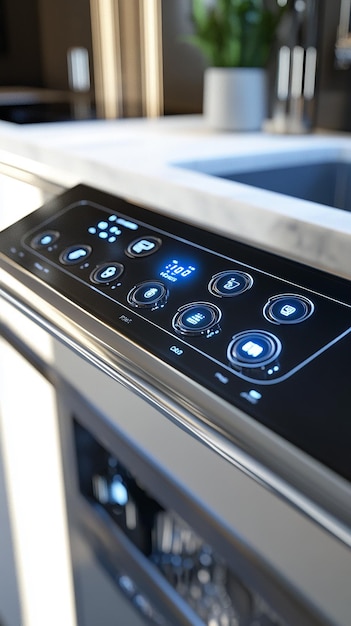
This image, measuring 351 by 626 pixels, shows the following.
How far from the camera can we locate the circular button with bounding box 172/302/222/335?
0.36 meters

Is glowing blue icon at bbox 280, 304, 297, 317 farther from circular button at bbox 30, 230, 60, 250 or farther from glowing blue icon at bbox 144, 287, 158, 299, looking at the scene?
circular button at bbox 30, 230, 60, 250

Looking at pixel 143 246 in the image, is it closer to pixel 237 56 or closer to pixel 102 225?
pixel 102 225

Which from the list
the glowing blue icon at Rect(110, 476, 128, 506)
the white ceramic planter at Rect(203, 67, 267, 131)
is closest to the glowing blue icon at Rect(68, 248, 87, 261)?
the glowing blue icon at Rect(110, 476, 128, 506)

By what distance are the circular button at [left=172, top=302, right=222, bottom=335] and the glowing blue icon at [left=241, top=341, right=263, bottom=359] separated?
0.09ft

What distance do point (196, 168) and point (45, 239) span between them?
0.23m

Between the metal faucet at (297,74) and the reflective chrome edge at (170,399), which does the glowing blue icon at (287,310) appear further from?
the metal faucet at (297,74)

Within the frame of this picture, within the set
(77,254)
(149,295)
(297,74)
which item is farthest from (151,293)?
(297,74)

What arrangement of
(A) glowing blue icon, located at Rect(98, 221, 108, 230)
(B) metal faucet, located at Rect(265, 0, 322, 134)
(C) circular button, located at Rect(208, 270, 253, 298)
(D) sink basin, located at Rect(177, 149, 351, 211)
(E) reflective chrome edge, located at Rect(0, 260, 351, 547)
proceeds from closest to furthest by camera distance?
(E) reflective chrome edge, located at Rect(0, 260, 351, 547) → (C) circular button, located at Rect(208, 270, 253, 298) → (A) glowing blue icon, located at Rect(98, 221, 108, 230) → (D) sink basin, located at Rect(177, 149, 351, 211) → (B) metal faucet, located at Rect(265, 0, 322, 134)

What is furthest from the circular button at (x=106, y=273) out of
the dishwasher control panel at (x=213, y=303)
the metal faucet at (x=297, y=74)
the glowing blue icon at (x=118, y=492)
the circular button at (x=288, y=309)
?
the metal faucet at (x=297, y=74)

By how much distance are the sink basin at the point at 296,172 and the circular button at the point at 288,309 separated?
1.14 ft

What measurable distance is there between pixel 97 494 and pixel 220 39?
75 centimetres

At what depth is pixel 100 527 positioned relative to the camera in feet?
1.89

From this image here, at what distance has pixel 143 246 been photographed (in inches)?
18.3

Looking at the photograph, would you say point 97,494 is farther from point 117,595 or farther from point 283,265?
point 283,265
